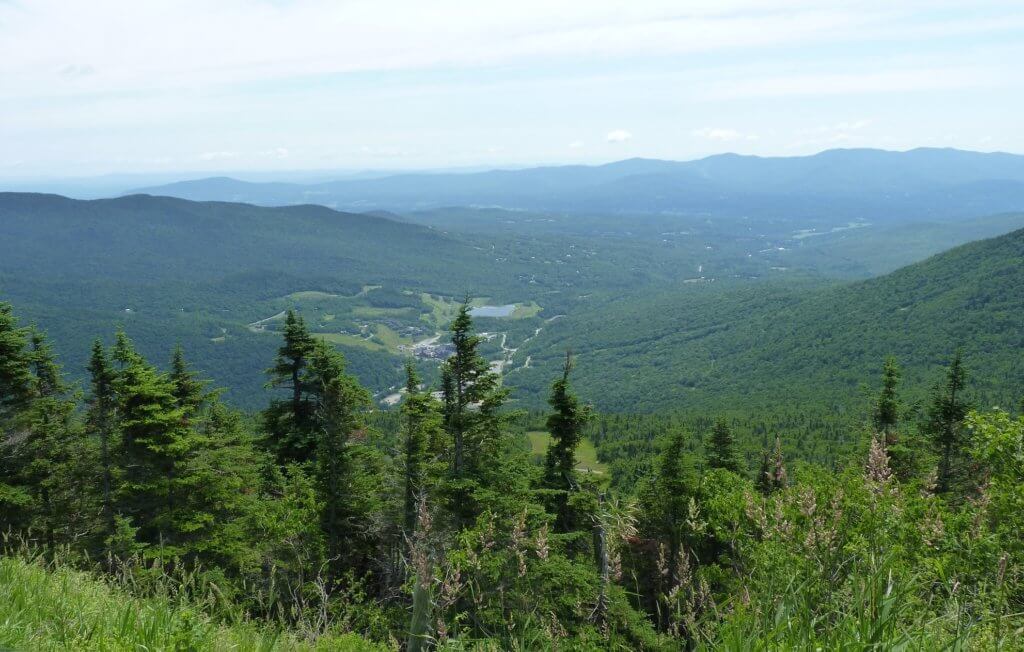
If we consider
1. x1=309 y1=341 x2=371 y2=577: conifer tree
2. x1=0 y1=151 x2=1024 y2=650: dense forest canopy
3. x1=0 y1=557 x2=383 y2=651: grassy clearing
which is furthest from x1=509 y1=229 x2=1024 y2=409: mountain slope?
x1=0 y1=557 x2=383 y2=651: grassy clearing

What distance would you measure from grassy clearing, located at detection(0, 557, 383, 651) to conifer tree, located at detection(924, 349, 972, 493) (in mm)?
28402

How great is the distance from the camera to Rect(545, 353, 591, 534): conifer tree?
775 inches

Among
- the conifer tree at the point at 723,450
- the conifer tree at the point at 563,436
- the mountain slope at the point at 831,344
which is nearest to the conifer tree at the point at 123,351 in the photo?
the conifer tree at the point at 563,436

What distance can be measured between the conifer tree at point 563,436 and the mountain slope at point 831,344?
329ft

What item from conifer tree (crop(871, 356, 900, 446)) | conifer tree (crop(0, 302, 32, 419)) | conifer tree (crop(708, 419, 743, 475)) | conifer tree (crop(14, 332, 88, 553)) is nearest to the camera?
conifer tree (crop(14, 332, 88, 553))

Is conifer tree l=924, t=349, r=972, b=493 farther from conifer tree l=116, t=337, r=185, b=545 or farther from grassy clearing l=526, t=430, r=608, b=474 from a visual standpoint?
grassy clearing l=526, t=430, r=608, b=474

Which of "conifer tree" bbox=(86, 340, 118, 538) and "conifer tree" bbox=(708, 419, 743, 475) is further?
"conifer tree" bbox=(708, 419, 743, 475)

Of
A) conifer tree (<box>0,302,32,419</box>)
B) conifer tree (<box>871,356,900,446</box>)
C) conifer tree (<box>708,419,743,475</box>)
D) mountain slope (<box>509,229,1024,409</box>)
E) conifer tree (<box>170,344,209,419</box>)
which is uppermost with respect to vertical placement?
conifer tree (<box>0,302,32,419</box>)

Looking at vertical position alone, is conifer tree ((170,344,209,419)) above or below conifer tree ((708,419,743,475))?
above

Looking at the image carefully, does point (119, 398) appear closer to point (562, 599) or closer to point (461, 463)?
point (461, 463)

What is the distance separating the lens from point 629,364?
173125 millimetres

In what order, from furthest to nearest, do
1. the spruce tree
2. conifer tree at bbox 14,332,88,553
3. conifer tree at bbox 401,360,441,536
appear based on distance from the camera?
the spruce tree < conifer tree at bbox 14,332,88,553 < conifer tree at bbox 401,360,441,536

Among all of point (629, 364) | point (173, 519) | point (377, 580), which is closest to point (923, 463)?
point (377, 580)

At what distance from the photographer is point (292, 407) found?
23688 millimetres
